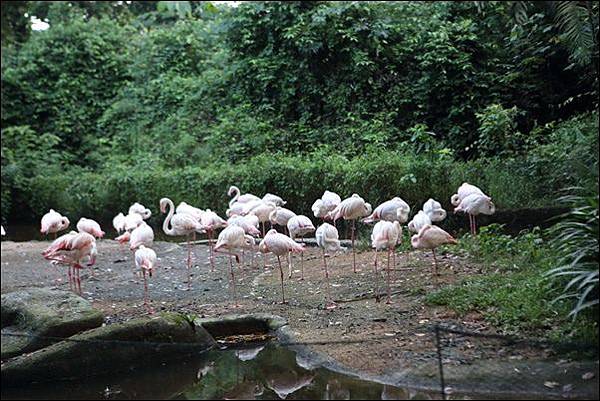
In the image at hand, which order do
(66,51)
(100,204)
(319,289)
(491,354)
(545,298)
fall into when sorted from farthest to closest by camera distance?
(66,51) → (100,204) → (319,289) → (545,298) → (491,354)

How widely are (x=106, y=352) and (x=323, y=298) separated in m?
2.15

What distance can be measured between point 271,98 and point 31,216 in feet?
19.2

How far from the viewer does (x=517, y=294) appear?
516cm

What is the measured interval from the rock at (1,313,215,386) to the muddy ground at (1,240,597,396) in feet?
2.98

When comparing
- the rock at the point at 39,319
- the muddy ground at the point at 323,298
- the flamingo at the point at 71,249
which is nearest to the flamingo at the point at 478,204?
the muddy ground at the point at 323,298

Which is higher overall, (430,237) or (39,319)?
(430,237)

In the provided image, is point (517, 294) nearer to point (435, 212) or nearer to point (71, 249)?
point (435, 212)

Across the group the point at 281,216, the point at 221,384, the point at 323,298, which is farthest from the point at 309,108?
the point at 221,384

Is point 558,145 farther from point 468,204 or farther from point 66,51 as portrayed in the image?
point 66,51

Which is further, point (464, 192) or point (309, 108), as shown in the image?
point (309, 108)

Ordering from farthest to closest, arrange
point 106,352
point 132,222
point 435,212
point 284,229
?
1. point 284,229
2. point 132,222
3. point 435,212
4. point 106,352

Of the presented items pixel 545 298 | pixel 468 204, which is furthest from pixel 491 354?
pixel 468 204

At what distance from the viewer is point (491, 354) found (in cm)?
439

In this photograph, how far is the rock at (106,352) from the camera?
4.58 metres
